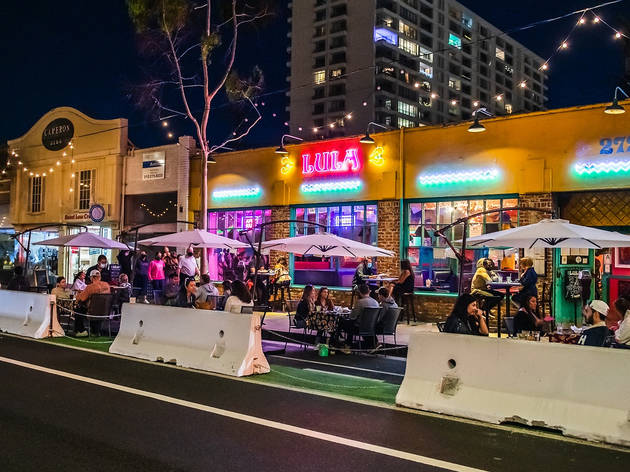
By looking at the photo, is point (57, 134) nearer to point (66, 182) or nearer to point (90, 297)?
point (66, 182)

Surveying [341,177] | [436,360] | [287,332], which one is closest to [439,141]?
[341,177]

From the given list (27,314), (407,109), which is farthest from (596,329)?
(407,109)

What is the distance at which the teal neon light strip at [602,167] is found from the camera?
44.2 feet

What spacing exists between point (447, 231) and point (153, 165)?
1236 centimetres

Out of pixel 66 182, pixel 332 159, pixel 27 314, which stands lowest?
pixel 27 314

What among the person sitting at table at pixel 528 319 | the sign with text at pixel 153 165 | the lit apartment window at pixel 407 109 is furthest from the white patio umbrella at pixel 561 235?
the lit apartment window at pixel 407 109

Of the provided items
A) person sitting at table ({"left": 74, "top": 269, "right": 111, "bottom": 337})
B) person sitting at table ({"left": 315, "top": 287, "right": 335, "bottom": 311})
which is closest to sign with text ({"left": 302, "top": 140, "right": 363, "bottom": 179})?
person sitting at table ({"left": 315, "top": 287, "right": 335, "bottom": 311})

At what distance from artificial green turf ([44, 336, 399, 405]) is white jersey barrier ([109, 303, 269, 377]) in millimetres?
379

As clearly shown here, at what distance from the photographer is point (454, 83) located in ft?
282

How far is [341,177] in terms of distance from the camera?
1781 centimetres

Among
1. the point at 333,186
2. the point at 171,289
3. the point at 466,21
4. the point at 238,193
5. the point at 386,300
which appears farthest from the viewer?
the point at 466,21

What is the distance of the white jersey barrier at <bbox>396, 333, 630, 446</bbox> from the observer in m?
6.04

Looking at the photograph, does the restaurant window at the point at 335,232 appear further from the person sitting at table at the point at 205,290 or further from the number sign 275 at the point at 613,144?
the number sign 275 at the point at 613,144

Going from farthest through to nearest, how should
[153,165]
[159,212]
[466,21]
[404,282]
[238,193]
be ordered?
1. [466,21]
2. [159,212]
3. [153,165]
4. [238,193]
5. [404,282]
